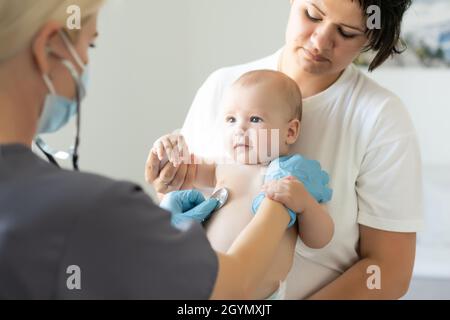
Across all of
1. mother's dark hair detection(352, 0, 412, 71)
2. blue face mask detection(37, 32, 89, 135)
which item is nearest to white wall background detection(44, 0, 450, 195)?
mother's dark hair detection(352, 0, 412, 71)

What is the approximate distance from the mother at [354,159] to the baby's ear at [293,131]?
0.05 meters

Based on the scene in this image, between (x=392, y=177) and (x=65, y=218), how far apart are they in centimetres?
84

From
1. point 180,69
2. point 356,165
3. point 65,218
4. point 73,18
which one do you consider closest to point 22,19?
point 73,18

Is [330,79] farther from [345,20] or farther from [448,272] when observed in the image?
[448,272]

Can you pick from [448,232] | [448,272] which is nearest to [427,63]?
[448,232]

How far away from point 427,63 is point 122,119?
5.47ft

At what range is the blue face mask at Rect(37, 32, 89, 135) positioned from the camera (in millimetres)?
965

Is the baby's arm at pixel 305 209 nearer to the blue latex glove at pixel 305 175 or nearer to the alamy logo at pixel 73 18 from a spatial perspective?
the blue latex glove at pixel 305 175

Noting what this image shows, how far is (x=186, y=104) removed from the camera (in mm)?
3383

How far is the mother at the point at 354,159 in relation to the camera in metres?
1.45

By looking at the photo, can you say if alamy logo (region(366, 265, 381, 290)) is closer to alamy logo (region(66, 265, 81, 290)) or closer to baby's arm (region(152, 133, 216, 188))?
baby's arm (region(152, 133, 216, 188))

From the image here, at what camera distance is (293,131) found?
4.88 ft

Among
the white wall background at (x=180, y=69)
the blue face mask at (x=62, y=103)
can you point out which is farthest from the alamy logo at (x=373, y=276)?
the white wall background at (x=180, y=69)
